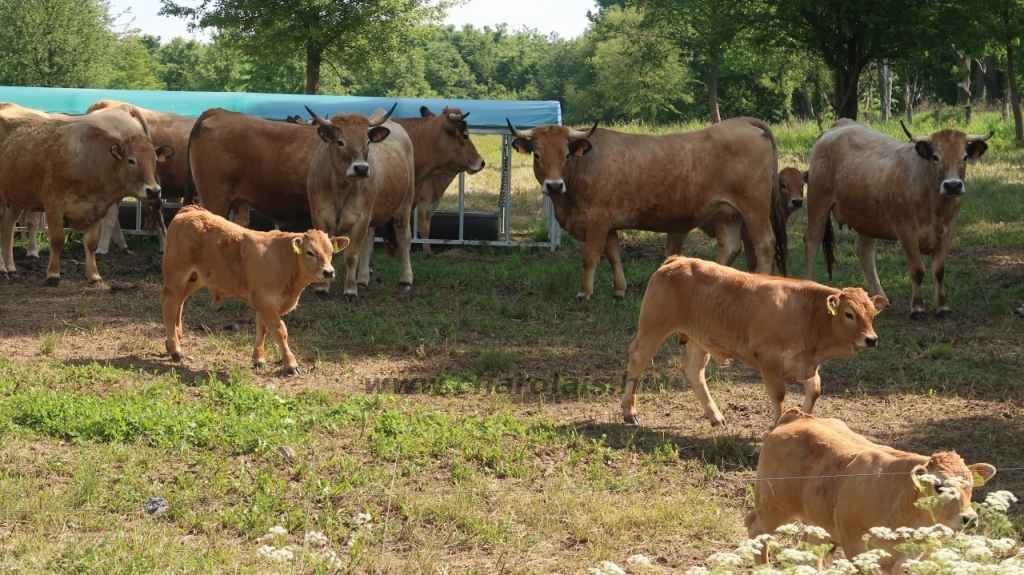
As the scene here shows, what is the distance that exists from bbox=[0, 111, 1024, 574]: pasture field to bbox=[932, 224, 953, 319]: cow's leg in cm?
Answer: 26

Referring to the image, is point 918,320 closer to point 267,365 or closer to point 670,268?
point 670,268

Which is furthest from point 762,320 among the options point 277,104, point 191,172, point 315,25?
point 315,25

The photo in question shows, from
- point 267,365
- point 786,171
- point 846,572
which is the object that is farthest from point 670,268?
point 786,171

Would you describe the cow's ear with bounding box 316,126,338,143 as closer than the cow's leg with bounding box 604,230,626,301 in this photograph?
Yes

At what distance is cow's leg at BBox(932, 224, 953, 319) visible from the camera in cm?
1314

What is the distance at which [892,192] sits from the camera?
1360 cm

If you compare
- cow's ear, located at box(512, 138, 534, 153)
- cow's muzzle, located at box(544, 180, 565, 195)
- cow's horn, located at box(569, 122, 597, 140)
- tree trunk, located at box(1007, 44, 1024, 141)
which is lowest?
cow's muzzle, located at box(544, 180, 565, 195)

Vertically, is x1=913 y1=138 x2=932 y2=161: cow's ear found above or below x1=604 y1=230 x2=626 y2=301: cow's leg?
above

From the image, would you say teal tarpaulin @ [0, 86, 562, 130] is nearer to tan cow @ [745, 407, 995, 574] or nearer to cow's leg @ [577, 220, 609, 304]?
cow's leg @ [577, 220, 609, 304]

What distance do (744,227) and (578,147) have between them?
2412 mm

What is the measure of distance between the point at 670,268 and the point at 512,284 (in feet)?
21.1

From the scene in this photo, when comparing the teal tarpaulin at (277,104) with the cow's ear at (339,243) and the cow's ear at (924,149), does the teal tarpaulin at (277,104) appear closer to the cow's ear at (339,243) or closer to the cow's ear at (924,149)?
the cow's ear at (924,149)

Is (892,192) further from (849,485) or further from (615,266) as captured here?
(849,485)

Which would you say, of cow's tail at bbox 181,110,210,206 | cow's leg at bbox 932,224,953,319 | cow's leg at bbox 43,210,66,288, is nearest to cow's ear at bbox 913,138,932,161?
cow's leg at bbox 932,224,953,319
